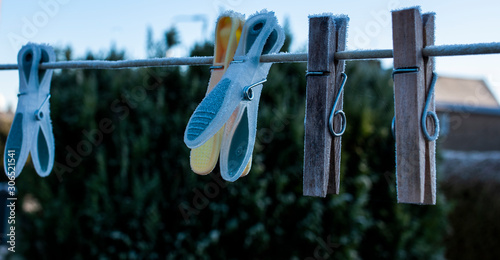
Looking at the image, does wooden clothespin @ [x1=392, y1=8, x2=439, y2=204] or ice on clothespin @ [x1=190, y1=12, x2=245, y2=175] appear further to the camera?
ice on clothespin @ [x1=190, y1=12, x2=245, y2=175]

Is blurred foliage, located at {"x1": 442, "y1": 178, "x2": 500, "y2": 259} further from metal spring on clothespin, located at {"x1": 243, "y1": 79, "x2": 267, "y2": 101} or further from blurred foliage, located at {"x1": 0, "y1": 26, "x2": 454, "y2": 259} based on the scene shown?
metal spring on clothespin, located at {"x1": 243, "y1": 79, "x2": 267, "y2": 101}

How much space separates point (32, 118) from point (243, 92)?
612 millimetres

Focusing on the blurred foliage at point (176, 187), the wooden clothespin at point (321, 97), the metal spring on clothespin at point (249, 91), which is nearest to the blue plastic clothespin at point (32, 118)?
the metal spring on clothespin at point (249, 91)

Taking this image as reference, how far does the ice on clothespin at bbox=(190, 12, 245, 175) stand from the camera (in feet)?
3.43

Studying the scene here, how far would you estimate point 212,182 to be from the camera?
2611 millimetres

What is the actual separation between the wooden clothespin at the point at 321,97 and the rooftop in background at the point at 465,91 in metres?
13.6

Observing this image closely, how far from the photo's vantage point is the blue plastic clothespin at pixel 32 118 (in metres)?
1.24

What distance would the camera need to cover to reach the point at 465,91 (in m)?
14.5

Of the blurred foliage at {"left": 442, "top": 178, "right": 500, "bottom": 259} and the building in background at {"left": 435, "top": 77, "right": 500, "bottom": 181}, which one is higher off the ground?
the building in background at {"left": 435, "top": 77, "right": 500, "bottom": 181}

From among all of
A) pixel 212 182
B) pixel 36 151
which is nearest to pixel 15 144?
pixel 36 151

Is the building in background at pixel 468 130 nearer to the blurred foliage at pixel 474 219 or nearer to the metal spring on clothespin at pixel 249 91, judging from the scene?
the blurred foliage at pixel 474 219

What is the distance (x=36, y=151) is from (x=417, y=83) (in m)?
0.95

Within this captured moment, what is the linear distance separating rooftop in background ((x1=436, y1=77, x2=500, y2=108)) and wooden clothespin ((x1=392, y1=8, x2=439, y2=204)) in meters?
13.7

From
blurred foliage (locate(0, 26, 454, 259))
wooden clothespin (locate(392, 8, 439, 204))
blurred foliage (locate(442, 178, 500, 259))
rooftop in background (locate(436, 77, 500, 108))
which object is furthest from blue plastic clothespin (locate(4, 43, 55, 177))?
rooftop in background (locate(436, 77, 500, 108))
